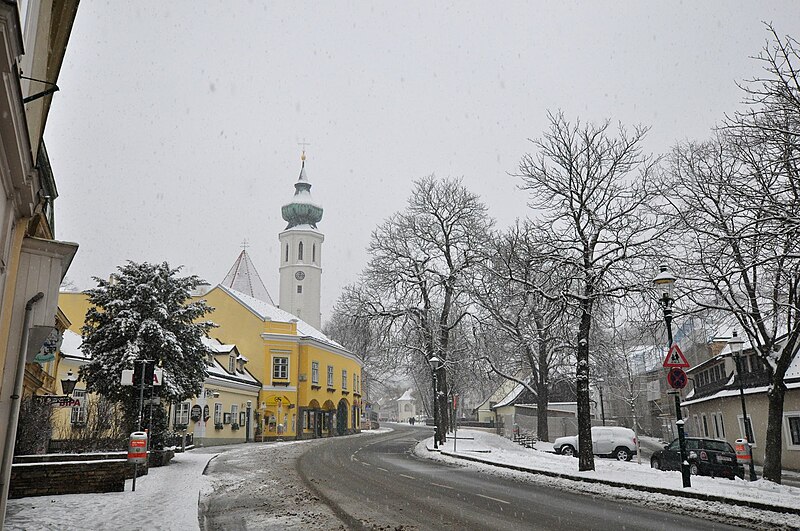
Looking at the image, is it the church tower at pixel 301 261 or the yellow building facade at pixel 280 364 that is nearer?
the yellow building facade at pixel 280 364

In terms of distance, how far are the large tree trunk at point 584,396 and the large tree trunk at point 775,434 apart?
484 centimetres

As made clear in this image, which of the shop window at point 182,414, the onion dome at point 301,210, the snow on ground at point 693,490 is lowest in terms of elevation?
the snow on ground at point 693,490

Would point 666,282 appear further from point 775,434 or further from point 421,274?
point 421,274

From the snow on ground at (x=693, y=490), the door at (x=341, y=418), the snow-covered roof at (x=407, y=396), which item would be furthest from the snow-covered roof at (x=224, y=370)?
the snow-covered roof at (x=407, y=396)

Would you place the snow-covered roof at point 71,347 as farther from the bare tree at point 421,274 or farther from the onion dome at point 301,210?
the onion dome at point 301,210

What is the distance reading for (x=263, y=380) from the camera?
163ft

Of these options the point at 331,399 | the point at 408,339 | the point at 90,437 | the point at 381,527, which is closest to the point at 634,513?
the point at 381,527

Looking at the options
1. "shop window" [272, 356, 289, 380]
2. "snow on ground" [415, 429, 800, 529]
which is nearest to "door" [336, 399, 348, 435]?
"shop window" [272, 356, 289, 380]

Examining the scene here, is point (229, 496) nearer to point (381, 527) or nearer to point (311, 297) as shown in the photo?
point (381, 527)

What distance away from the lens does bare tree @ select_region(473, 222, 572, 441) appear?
20781mm

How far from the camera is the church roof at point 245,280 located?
70.0 m

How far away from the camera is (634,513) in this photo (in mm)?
11875

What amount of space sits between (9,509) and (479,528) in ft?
25.6

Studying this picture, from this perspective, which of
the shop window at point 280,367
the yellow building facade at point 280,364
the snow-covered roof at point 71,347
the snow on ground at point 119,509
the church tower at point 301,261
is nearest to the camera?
the snow on ground at point 119,509
